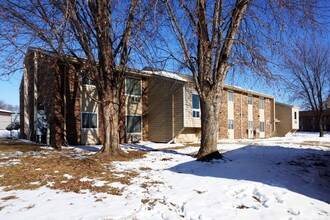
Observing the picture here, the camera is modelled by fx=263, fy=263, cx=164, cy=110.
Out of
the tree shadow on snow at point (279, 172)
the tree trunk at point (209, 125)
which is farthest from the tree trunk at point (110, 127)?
the tree trunk at point (209, 125)

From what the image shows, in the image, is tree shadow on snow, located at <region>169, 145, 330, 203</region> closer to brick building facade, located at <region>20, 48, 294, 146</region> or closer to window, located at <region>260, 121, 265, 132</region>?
brick building facade, located at <region>20, 48, 294, 146</region>

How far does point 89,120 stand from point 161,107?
5.38 metres

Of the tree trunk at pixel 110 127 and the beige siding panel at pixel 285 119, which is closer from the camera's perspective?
the tree trunk at pixel 110 127

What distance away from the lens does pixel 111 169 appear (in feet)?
25.8

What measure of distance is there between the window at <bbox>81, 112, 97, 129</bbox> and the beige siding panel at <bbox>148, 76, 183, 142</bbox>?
4.59 m

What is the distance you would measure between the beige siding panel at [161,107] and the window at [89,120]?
459 centimetres

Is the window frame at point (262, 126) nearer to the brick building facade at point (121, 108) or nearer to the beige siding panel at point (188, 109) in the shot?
the brick building facade at point (121, 108)

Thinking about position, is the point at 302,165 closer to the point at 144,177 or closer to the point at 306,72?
the point at 144,177

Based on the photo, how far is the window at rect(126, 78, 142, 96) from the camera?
1878 centimetres

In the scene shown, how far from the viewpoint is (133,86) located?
62.7 feet

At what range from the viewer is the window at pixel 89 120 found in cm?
1627

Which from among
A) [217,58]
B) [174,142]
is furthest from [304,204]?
[174,142]

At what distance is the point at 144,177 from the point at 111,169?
56.7 inches

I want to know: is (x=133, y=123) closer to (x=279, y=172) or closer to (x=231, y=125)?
(x=231, y=125)
